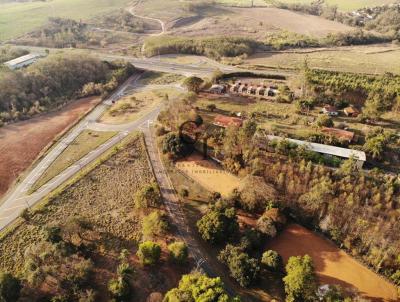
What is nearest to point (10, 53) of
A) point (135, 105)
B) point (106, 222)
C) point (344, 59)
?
point (135, 105)

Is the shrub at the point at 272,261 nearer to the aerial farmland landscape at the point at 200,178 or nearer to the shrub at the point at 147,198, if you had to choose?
the aerial farmland landscape at the point at 200,178

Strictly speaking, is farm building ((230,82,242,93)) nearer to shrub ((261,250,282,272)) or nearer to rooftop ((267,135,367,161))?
rooftop ((267,135,367,161))

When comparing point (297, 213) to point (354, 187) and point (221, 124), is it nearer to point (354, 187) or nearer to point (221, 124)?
point (354, 187)

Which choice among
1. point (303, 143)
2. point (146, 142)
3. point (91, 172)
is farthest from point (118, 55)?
point (303, 143)

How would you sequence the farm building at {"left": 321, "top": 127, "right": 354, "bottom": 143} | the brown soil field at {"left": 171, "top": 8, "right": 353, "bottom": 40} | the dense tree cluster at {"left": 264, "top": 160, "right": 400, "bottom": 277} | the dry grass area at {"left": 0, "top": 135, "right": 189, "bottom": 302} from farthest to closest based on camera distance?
the brown soil field at {"left": 171, "top": 8, "right": 353, "bottom": 40}, the farm building at {"left": 321, "top": 127, "right": 354, "bottom": 143}, the dense tree cluster at {"left": 264, "top": 160, "right": 400, "bottom": 277}, the dry grass area at {"left": 0, "top": 135, "right": 189, "bottom": 302}

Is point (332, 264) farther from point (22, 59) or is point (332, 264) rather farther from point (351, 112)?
Result: point (22, 59)

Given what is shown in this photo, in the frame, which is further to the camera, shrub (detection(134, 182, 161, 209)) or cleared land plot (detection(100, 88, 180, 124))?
cleared land plot (detection(100, 88, 180, 124))

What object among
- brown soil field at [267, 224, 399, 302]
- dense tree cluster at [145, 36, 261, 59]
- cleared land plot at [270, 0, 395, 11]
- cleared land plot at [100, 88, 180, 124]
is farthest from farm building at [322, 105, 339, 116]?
cleared land plot at [270, 0, 395, 11]
